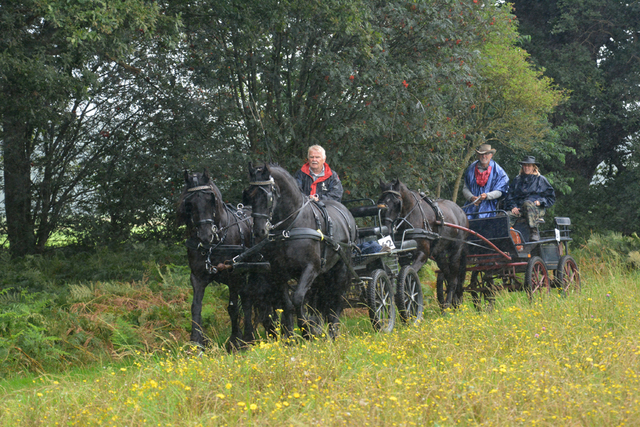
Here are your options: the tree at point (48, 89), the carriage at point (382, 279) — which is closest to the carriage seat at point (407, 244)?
the carriage at point (382, 279)

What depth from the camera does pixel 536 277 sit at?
8992 mm

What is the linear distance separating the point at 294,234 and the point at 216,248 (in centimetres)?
90

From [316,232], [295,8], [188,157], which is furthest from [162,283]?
[295,8]

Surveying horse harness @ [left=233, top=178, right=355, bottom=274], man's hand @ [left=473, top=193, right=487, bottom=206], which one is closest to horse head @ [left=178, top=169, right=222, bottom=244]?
horse harness @ [left=233, top=178, right=355, bottom=274]

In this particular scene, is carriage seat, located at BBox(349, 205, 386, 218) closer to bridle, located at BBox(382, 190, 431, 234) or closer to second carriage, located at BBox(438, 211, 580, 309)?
bridle, located at BBox(382, 190, 431, 234)

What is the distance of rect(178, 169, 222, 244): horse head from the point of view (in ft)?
21.4

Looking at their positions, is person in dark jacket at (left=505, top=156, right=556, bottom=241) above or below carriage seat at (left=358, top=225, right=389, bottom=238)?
above

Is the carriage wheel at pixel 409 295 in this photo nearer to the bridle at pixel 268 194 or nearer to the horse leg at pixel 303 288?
the horse leg at pixel 303 288

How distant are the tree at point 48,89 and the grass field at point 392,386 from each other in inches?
165

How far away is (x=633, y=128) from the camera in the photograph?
80.7 ft

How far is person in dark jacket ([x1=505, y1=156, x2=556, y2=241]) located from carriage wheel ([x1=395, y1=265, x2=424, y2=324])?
76.6 inches

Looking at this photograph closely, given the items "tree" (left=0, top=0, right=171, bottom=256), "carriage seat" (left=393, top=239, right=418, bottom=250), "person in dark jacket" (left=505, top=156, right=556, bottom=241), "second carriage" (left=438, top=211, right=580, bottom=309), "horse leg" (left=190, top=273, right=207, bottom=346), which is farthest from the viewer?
"person in dark jacket" (left=505, top=156, right=556, bottom=241)

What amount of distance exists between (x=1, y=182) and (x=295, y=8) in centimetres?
824

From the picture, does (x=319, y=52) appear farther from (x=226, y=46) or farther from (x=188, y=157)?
(x=188, y=157)
